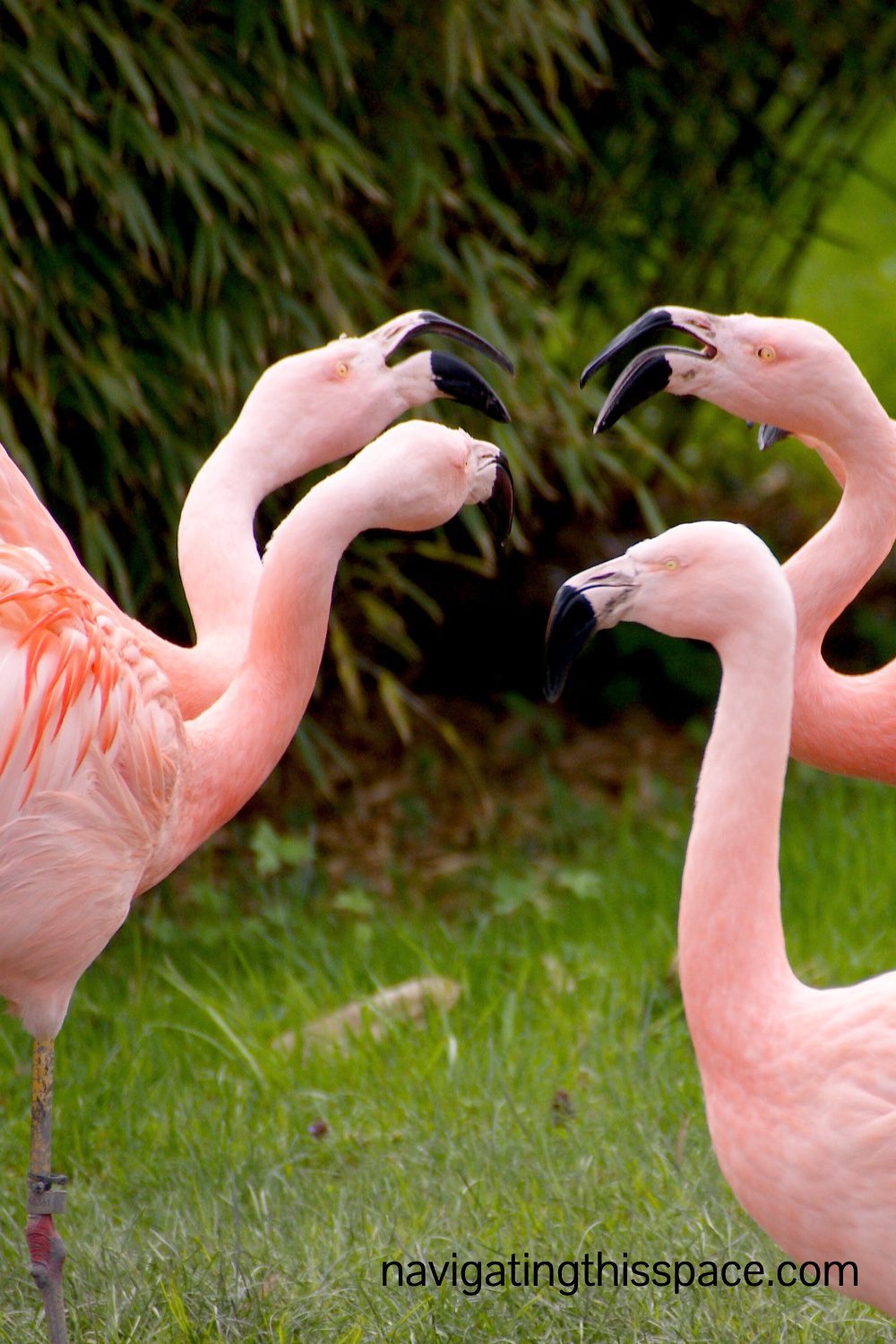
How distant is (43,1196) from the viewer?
8.85ft

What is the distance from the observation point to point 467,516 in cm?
463

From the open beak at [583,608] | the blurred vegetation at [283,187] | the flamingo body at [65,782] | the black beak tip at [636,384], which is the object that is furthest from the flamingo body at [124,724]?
the blurred vegetation at [283,187]

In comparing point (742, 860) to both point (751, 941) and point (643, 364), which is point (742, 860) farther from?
point (643, 364)

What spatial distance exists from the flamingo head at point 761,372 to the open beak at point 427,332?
38 cm

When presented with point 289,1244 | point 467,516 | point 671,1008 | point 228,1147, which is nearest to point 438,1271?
point 289,1244

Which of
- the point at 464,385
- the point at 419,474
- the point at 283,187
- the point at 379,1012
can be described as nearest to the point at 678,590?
the point at 419,474

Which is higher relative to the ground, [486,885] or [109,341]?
[109,341]

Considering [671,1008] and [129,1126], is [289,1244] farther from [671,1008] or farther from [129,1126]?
[671,1008]

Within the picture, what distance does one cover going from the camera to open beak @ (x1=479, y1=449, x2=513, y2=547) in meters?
2.96

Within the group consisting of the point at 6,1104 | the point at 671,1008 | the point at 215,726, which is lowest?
the point at 6,1104

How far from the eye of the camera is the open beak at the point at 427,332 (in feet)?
10.6

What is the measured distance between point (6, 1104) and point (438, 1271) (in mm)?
1400

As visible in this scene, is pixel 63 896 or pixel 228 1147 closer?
pixel 63 896

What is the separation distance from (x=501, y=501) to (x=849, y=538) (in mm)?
629
